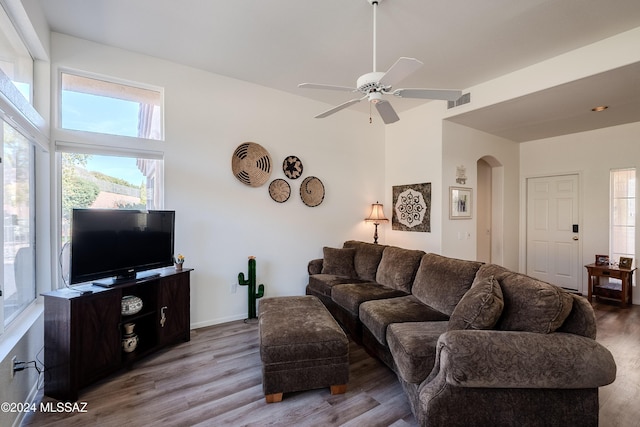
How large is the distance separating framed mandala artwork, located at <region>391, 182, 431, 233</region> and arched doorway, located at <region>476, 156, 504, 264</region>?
1756 millimetres

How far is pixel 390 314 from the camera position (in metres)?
2.45

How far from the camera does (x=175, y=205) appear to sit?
3.17 metres

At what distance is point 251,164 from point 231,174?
0.29 meters

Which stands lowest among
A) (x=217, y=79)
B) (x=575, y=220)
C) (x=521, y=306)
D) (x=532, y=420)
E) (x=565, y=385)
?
(x=532, y=420)

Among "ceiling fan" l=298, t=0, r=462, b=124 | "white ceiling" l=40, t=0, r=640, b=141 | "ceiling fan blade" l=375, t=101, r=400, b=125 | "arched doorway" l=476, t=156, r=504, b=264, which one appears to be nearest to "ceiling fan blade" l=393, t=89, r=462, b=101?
"ceiling fan" l=298, t=0, r=462, b=124

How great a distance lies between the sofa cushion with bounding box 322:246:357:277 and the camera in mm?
3855

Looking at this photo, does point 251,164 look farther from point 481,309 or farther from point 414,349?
point 481,309

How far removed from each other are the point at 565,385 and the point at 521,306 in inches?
16.8

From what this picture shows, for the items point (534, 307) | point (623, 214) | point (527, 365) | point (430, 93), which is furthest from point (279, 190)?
point (623, 214)

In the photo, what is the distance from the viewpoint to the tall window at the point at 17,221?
1.90 m

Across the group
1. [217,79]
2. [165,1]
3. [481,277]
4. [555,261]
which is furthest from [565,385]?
[555,261]

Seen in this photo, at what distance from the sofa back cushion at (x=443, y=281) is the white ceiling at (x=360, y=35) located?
2084 mm

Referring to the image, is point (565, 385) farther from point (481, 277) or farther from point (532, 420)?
point (481, 277)

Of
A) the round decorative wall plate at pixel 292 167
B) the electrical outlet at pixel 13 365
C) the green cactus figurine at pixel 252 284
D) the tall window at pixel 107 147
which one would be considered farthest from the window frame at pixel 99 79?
the electrical outlet at pixel 13 365
